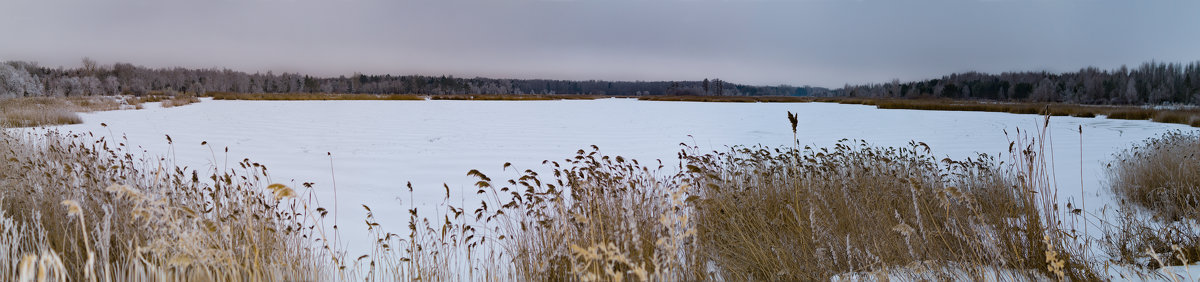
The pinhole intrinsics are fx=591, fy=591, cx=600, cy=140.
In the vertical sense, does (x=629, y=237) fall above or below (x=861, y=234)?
above

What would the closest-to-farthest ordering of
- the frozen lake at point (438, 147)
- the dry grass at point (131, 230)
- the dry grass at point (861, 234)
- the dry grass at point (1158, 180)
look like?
1. the dry grass at point (131, 230)
2. the dry grass at point (861, 234)
3. the dry grass at point (1158, 180)
4. the frozen lake at point (438, 147)

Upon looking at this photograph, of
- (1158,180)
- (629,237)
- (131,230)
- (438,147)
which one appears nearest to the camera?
(629,237)

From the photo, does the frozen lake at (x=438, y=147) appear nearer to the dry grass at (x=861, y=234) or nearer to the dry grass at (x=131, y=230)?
the dry grass at (x=131, y=230)

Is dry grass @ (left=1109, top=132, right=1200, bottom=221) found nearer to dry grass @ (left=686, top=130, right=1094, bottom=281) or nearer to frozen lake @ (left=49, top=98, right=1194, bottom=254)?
frozen lake @ (left=49, top=98, right=1194, bottom=254)

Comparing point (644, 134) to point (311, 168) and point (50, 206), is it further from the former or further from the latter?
point (50, 206)

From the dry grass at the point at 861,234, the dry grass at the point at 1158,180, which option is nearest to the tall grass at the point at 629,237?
the dry grass at the point at 861,234

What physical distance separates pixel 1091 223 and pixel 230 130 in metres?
18.4

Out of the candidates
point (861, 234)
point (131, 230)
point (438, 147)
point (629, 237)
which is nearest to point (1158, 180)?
point (861, 234)

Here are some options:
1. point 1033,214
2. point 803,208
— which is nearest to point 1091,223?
point 1033,214

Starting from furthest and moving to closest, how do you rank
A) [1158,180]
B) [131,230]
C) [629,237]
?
[1158,180], [131,230], [629,237]

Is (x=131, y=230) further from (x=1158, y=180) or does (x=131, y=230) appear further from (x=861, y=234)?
(x=1158, y=180)

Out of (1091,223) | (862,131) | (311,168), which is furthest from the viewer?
(862,131)

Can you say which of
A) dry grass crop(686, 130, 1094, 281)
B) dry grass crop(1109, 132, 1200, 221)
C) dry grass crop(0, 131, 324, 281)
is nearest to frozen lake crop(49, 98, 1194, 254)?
dry grass crop(1109, 132, 1200, 221)

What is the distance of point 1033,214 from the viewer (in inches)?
139
